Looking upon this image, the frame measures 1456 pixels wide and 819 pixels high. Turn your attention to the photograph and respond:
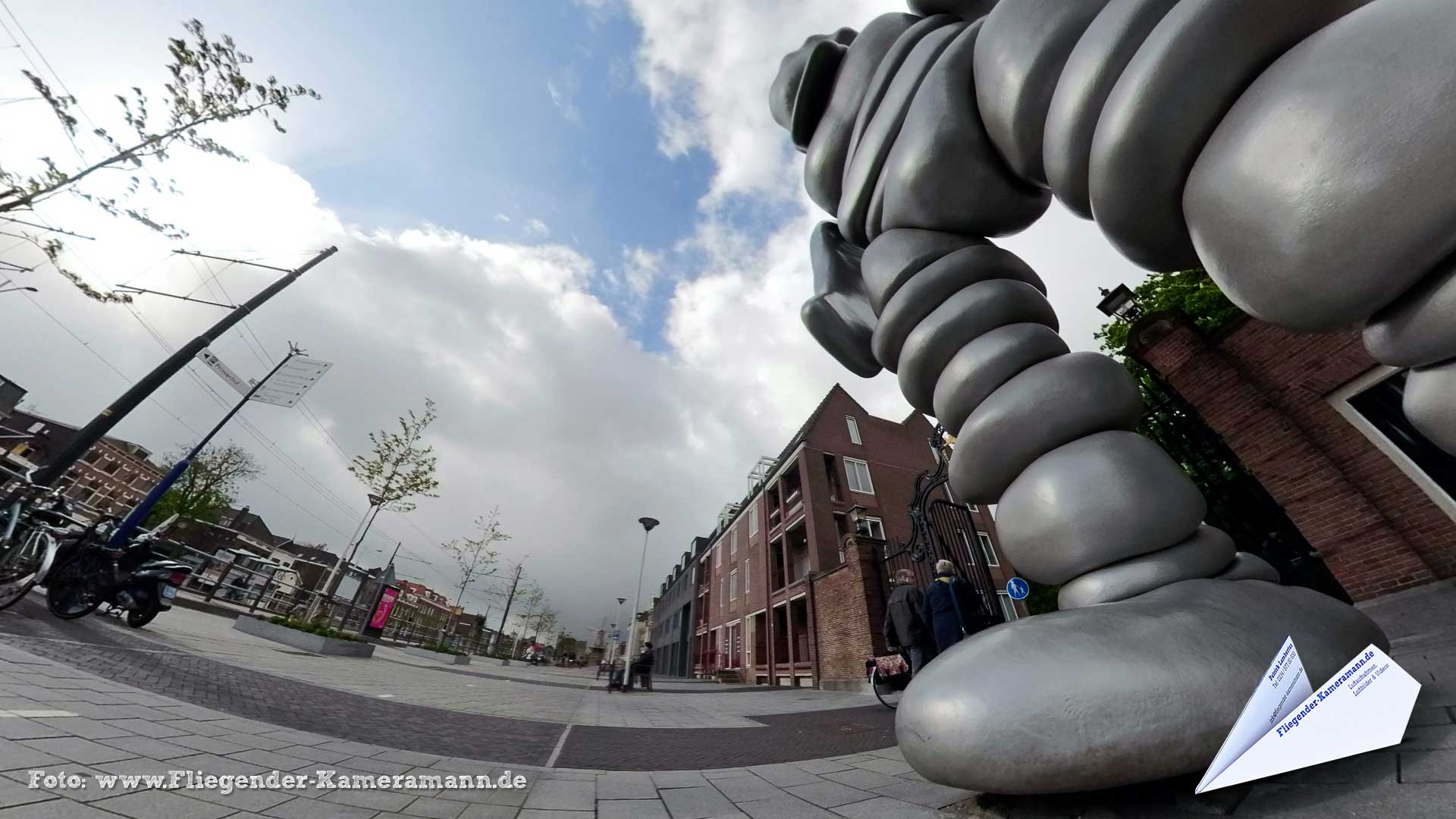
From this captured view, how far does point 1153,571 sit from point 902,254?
1527 mm

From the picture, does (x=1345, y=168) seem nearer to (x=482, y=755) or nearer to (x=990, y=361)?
(x=990, y=361)

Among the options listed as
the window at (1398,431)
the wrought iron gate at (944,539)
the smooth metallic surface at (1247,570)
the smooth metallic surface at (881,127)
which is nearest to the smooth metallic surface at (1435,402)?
the smooth metallic surface at (1247,570)

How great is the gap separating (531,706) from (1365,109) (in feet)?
24.4

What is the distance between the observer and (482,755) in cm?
294

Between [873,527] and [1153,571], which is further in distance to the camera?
[873,527]

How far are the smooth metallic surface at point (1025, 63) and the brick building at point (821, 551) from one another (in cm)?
1265

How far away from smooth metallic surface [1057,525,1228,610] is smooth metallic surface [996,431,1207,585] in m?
0.03

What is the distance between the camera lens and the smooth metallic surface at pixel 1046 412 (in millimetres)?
1693

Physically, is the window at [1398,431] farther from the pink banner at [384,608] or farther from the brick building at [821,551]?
the pink banner at [384,608]

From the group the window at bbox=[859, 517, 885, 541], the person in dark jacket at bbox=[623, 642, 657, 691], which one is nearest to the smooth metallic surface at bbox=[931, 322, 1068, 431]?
the person in dark jacket at bbox=[623, 642, 657, 691]

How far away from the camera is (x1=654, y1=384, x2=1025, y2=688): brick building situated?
13.8 metres

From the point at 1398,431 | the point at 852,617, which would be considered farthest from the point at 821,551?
the point at 1398,431

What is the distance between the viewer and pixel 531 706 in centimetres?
607

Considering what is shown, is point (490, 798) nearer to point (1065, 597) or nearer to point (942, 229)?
point (1065, 597)
